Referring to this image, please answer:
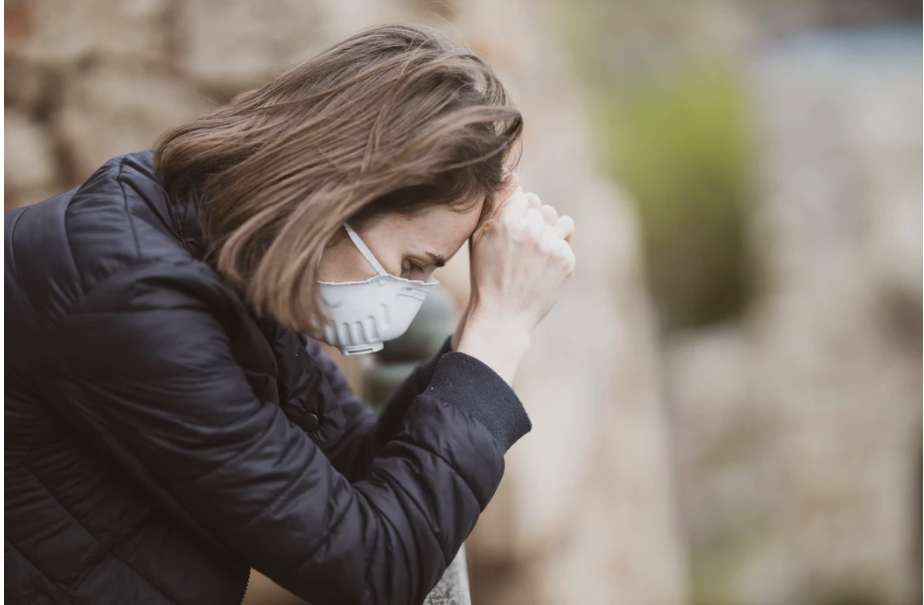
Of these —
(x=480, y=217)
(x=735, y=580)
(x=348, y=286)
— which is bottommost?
(x=735, y=580)

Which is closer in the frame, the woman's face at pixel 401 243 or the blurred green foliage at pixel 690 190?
the woman's face at pixel 401 243

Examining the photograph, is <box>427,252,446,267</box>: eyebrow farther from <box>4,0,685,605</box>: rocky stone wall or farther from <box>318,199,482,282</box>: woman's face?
<box>4,0,685,605</box>: rocky stone wall

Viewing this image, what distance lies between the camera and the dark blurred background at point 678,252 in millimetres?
2535

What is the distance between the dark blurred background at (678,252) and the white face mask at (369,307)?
2.30 feet

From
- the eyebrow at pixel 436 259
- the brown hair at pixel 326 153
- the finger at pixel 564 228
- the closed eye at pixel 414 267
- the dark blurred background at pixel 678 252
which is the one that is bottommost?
the dark blurred background at pixel 678 252

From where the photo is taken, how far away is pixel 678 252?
5.09 meters

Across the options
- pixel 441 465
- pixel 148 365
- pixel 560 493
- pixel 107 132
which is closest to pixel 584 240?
pixel 560 493

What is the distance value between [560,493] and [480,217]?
5.17ft

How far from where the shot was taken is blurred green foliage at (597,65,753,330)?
5.00 meters

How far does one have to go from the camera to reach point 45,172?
2.53m

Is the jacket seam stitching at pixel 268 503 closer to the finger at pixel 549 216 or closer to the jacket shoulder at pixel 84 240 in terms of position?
the jacket shoulder at pixel 84 240

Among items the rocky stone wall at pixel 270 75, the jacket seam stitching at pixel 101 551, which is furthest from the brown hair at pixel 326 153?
the rocky stone wall at pixel 270 75

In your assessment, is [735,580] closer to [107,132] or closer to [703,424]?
[703,424]

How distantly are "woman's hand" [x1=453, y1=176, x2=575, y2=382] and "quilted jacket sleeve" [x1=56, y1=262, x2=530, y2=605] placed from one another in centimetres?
16
